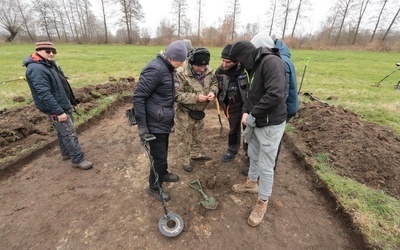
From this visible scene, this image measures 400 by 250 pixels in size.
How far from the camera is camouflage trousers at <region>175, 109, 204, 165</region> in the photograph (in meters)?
3.71

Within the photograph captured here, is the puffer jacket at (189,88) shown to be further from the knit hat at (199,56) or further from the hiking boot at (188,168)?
the hiking boot at (188,168)

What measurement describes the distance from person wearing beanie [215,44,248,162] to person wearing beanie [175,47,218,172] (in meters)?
0.17

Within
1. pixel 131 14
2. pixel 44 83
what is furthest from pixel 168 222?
pixel 131 14

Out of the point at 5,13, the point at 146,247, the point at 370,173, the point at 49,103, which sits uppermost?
the point at 5,13

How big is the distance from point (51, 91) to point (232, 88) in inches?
114

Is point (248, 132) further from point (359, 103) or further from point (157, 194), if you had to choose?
point (359, 103)

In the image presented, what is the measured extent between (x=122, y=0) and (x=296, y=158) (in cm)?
5007

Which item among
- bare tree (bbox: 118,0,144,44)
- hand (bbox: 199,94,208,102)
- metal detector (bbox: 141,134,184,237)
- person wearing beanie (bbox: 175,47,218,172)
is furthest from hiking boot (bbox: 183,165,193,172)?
bare tree (bbox: 118,0,144,44)

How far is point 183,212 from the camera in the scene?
10.0ft

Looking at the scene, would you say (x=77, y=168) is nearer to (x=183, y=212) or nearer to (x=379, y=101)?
(x=183, y=212)

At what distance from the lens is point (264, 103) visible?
2227 mm

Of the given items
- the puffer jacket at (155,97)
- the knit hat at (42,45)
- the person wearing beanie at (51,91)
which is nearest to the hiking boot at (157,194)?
the puffer jacket at (155,97)

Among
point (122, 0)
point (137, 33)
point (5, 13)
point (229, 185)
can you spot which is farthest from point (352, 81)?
point (5, 13)

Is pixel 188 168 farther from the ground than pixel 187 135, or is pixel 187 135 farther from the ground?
pixel 187 135
